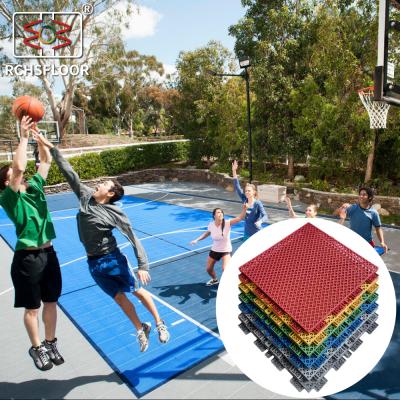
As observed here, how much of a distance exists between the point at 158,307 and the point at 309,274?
4.53 m

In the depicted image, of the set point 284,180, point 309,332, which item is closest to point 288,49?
point 284,180

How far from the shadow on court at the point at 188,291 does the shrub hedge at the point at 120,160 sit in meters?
16.8

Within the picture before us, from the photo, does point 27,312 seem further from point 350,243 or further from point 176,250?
point 176,250

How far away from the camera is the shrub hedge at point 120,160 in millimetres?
22278

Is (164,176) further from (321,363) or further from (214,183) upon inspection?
(321,363)

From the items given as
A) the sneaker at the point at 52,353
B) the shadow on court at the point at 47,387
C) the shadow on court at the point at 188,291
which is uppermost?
the sneaker at the point at 52,353

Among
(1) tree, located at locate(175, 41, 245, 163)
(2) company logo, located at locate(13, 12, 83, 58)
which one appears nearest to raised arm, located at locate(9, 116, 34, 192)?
(1) tree, located at locate(175, 41, 245, 163)

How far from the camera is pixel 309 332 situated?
2.03 m

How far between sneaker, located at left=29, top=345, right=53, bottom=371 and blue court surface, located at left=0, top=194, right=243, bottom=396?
1.10m

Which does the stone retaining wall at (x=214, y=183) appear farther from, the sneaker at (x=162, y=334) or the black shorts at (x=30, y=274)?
the black shorts at (x=30, y=274)

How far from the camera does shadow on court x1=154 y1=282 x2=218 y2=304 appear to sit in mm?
6659

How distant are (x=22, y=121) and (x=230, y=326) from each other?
9.41 feet

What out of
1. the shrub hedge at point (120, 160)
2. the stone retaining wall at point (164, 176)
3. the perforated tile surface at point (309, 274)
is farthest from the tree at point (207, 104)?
the perforated tile surface at point (309, 274)

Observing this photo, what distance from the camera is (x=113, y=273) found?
3797 mm
